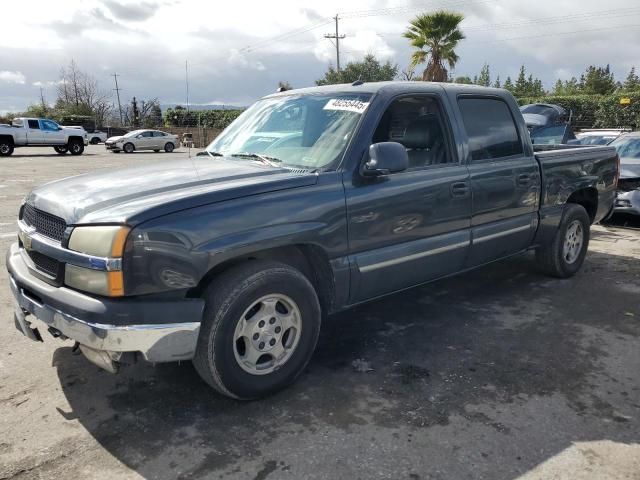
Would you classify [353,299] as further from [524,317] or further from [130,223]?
[524,317]

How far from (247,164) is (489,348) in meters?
2.17

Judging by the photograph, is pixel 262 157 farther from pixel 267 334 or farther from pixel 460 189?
pixel 460 189

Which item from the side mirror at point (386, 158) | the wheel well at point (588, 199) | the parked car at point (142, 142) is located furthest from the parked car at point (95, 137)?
the side mirror at point (386, 158)

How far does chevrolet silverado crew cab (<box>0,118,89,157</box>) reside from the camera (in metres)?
25.8

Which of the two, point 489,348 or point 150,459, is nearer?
point 150,459

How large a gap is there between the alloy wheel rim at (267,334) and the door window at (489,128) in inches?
81.0

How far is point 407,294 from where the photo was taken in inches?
204

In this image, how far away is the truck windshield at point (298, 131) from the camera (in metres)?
3.58

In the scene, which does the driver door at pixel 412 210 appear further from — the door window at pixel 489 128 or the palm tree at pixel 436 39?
the palm tree at pixel 436 39

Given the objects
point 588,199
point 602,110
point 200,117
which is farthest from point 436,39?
point 200,117

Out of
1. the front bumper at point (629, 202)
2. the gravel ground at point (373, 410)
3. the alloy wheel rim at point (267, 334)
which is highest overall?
the alloy wheel rim at point (267, 334)

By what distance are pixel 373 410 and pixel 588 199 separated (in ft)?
13.3

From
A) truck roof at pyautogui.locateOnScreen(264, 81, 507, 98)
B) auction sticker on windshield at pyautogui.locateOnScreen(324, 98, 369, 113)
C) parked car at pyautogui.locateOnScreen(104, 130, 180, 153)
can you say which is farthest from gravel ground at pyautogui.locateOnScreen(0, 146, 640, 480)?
parked car at pyautogui.locateOnScreen(104, 130, 180, 153)

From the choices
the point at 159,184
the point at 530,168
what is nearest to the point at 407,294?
the point at 530,168
